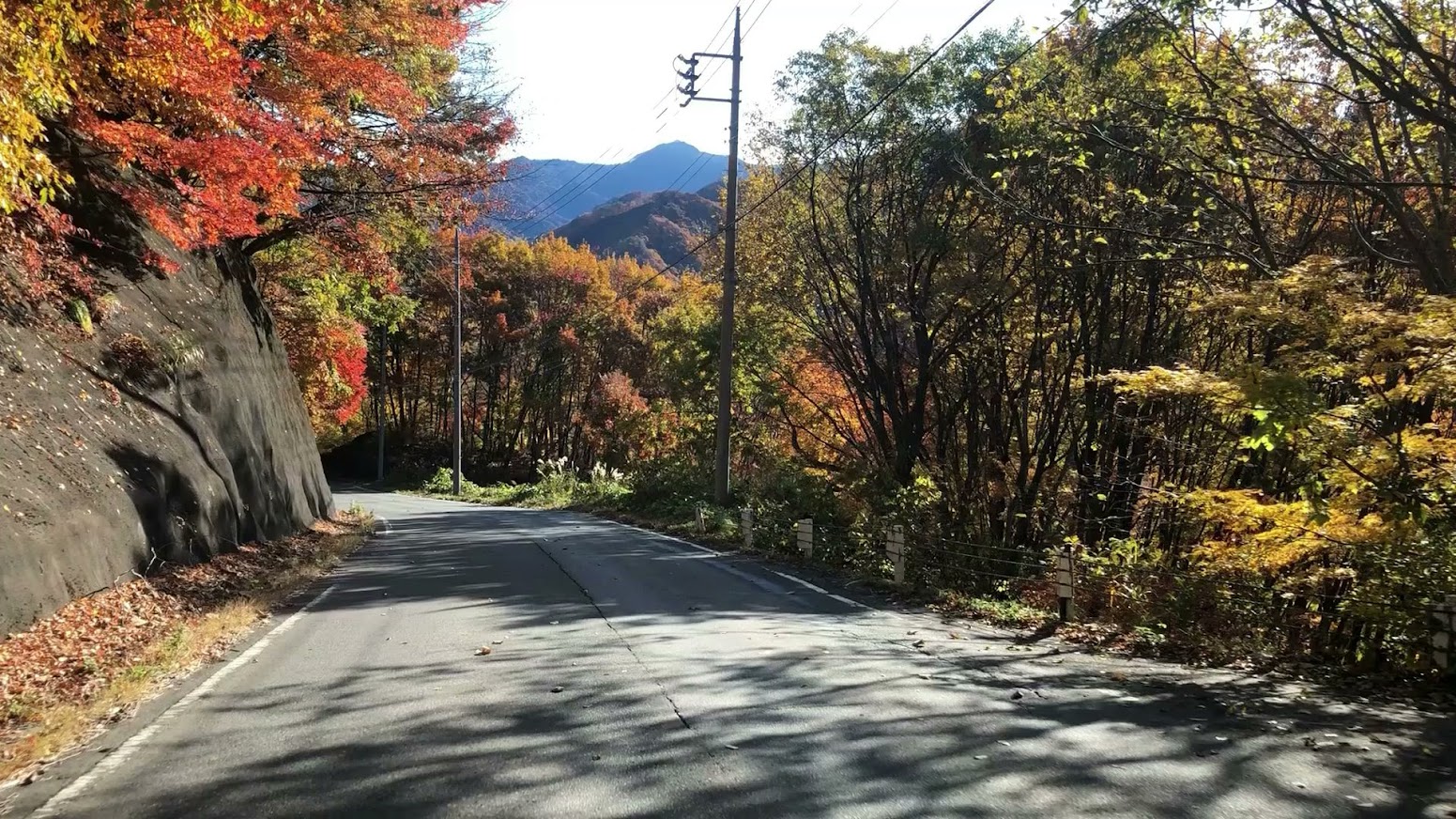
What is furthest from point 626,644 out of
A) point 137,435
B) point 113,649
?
point 137,435

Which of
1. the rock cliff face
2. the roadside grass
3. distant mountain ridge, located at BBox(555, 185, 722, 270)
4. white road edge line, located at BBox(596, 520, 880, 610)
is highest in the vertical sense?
distant mountain ridge, located at BBox(555, 185, 722, 270)

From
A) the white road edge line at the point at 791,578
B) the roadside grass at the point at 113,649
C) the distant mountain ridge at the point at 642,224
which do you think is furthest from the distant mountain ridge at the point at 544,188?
the distant mountain ridge at the point at 642,224

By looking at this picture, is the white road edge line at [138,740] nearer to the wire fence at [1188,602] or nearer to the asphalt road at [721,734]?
the asphalt road at [721,734]

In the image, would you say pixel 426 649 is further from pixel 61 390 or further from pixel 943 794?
pixel 61 390

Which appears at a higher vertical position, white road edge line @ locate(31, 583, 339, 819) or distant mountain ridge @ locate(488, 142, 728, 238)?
distant mountain ridge @ locate(488, 142, 728, 238)

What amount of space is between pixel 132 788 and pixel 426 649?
338 cm

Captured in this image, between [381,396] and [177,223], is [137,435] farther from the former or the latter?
[381,396]

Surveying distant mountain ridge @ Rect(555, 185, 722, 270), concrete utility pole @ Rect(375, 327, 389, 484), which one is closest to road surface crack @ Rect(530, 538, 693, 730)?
concrete utility pole @ Rect(375, 327, 389, 484)

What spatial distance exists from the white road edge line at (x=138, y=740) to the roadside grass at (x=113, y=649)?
0.27 meters

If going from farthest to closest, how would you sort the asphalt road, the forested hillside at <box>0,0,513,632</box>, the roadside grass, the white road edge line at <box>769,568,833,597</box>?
the white road edge line at <box>769,568,833,597</box> < the forested hillside at <box>0,0,513,632</box> < the roadside grass < the asphalt road

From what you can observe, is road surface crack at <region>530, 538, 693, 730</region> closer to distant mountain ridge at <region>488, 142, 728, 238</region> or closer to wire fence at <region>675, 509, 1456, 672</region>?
wire fence at <region>675, 509, 1456, 672</region>

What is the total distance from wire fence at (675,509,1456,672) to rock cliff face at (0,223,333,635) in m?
9.47

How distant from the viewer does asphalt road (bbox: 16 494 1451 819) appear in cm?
445

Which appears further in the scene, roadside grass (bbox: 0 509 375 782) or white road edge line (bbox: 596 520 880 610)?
white road edge line (bbox: 596 520 880 610)
